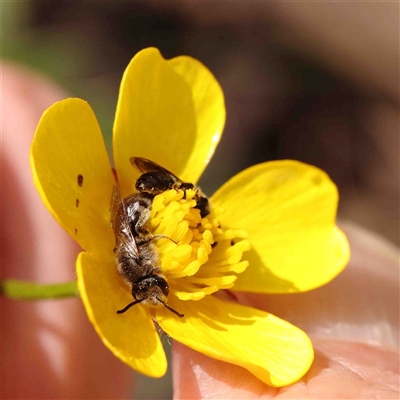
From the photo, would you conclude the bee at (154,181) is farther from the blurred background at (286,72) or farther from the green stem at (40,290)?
the blurred background at (286,72)

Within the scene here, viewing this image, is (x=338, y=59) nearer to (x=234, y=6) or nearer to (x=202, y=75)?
(x=234, y=6)

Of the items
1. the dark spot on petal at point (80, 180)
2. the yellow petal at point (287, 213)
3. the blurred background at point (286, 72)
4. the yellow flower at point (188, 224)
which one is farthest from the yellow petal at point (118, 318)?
the blurred background at point (286, 72)

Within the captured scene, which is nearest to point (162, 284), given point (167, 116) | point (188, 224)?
point (188, 224)

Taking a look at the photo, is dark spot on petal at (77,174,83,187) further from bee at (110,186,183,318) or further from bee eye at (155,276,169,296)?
bee eye at (155,276,169,296)

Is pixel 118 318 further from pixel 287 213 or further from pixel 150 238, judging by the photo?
pixel 287 213

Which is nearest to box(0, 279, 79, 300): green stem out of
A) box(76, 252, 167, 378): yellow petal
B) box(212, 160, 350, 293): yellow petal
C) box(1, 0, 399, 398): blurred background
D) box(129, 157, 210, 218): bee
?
box(76, 252, 167, 378): yellow petal
